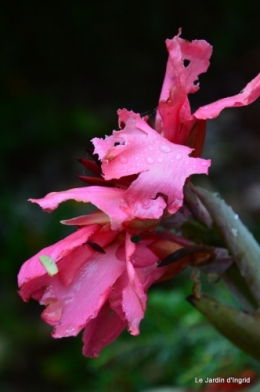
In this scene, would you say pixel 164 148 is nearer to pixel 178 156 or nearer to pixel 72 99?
pixel 178 156

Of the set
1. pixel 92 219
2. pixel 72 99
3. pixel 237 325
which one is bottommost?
pixel 72 99

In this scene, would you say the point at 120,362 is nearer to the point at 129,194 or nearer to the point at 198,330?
the point at 198,330

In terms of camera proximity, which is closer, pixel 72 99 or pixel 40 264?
pixel 40 264

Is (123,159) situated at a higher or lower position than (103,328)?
higher

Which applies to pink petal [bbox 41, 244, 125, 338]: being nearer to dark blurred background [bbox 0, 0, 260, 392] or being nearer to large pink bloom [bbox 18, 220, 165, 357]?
large pink bloom [bbox 18, 220, 165, 357]

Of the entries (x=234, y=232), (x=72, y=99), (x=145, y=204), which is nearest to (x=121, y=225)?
(x=145, y=204)

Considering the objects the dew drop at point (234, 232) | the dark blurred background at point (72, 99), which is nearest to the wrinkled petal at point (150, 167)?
the dew drop at point (234, 232)
